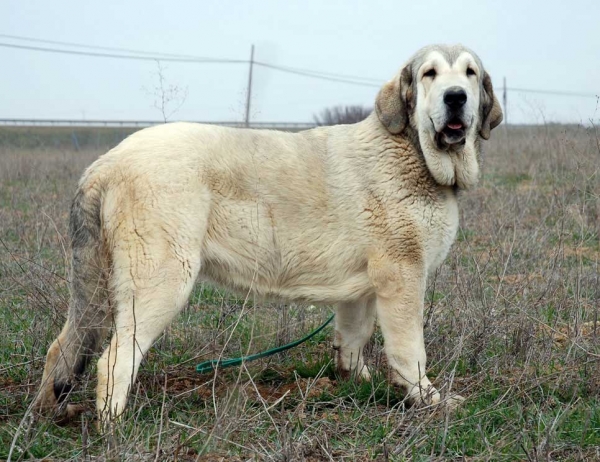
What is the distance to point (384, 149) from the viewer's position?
4.16 meters

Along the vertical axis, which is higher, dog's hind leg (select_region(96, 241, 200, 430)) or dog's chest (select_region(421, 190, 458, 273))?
dog's chest (select_region(421, 190, 458, 273))

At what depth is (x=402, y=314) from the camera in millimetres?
3900

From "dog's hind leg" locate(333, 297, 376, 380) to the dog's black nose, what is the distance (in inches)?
51.4

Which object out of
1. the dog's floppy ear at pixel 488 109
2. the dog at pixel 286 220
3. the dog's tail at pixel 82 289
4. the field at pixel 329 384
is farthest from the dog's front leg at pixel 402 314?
the dog's tail at pixel 82 289

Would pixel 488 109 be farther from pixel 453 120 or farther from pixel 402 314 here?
pixel 402 314

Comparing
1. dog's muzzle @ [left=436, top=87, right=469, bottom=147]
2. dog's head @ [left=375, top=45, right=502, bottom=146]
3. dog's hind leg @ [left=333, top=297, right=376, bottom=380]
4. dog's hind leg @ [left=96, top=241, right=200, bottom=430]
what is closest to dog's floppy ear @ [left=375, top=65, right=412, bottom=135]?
dog's head @ [left=375, top=45, right=502, bottom=146]

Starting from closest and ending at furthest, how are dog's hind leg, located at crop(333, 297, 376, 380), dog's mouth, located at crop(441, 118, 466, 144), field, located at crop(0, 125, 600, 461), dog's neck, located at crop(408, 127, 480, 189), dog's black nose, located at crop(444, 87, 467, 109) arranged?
field, located at crop(0, 125, 600, 461)
dog's black nose, located at crop(444, 87, 467, 109)
dog's mouth, located at crop(441, 118, 466, 144)
dog's neck, located at crop(408, 127, 480, 189)
dog's hind leg, located at crop(333, 297, 376, 380)

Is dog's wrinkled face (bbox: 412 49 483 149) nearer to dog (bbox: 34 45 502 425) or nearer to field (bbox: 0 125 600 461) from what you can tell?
dog (bbox: 34 45 502 425)

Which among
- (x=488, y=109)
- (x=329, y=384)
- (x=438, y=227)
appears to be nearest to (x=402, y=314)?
(x=438, y=227)

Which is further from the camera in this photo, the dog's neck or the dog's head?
the dog's neck

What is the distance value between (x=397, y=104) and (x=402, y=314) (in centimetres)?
123

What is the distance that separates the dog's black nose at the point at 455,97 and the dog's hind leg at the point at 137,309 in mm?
1599

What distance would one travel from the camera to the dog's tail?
11.6 ft

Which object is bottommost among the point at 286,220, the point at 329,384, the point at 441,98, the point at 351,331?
the point at 329,384
